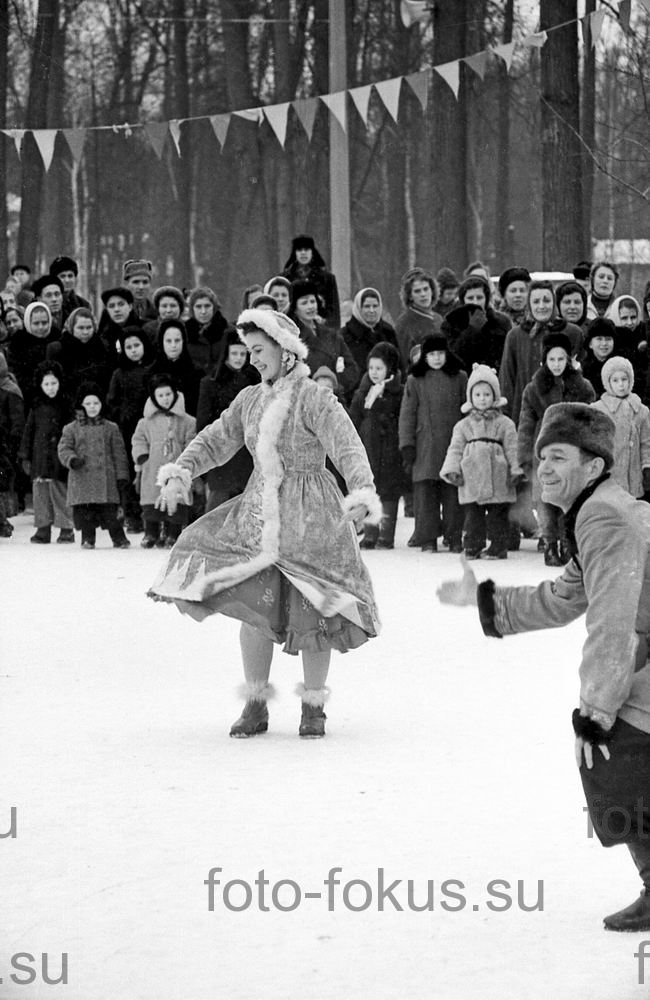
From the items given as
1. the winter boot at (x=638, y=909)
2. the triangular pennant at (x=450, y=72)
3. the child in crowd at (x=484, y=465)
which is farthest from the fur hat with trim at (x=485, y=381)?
the winter boot at (x=638, y=909)

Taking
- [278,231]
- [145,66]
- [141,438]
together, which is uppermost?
[145,66]

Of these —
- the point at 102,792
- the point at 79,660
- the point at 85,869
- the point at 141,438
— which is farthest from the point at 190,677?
the point at 141,438

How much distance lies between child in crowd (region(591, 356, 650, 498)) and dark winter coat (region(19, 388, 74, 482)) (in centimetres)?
→ 414

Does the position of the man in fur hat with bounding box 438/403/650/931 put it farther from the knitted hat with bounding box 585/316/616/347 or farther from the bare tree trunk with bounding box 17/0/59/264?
the bare tree trunk with bounding box 17/0/59/264

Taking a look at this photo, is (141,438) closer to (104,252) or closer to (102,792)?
(102,792)

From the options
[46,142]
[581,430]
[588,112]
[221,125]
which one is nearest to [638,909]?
[581,430]

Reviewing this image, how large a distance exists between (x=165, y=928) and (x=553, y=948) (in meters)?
0.85

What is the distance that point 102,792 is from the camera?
521 cm

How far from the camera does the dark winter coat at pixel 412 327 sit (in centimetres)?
1285

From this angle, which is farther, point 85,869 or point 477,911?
point 85,869

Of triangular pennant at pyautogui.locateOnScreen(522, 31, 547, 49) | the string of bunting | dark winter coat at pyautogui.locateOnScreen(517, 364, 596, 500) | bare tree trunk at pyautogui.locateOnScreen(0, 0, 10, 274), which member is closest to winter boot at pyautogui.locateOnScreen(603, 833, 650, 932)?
dark winter coat at pyautogui.locateOnScreen(517, 364, 596, 500)

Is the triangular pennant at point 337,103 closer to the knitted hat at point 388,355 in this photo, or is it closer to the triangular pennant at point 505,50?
the triangular pennant at point 505,50

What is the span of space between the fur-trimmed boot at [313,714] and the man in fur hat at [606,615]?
2.25 meters

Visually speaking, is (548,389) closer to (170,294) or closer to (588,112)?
(170,294)
